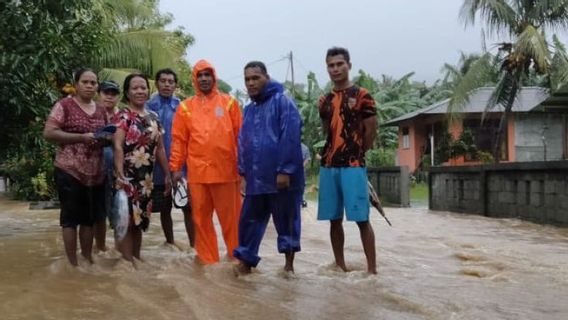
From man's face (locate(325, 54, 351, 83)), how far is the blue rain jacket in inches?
15.0

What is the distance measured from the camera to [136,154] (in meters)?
5.28

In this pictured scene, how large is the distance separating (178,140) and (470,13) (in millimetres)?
17264

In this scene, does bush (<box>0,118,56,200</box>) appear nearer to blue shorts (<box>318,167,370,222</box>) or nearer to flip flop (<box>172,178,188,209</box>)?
flip flop (<box>172,178,188,209</box>)

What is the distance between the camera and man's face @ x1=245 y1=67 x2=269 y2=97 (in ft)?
16.1

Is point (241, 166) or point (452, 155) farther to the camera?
point (452, 155)

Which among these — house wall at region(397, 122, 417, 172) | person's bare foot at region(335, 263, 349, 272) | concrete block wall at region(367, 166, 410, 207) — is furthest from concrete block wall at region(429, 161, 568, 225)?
house wall at region(397, 122, 417, 172)

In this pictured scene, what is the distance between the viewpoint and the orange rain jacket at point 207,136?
5.21 metres

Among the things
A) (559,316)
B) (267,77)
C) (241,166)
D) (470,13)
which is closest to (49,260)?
(241,166)

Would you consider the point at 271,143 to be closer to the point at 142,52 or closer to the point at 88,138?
the point at 88,138

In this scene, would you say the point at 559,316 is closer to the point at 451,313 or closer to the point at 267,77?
the point at 451,313

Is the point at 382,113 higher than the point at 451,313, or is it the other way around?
the point at 382,113

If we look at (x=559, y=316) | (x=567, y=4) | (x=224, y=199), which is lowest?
(x=559, y=316)

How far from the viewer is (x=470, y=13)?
20.7m

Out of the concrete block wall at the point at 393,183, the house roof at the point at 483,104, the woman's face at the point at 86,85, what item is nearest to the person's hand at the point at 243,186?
the woman's face at the point at 86,85
